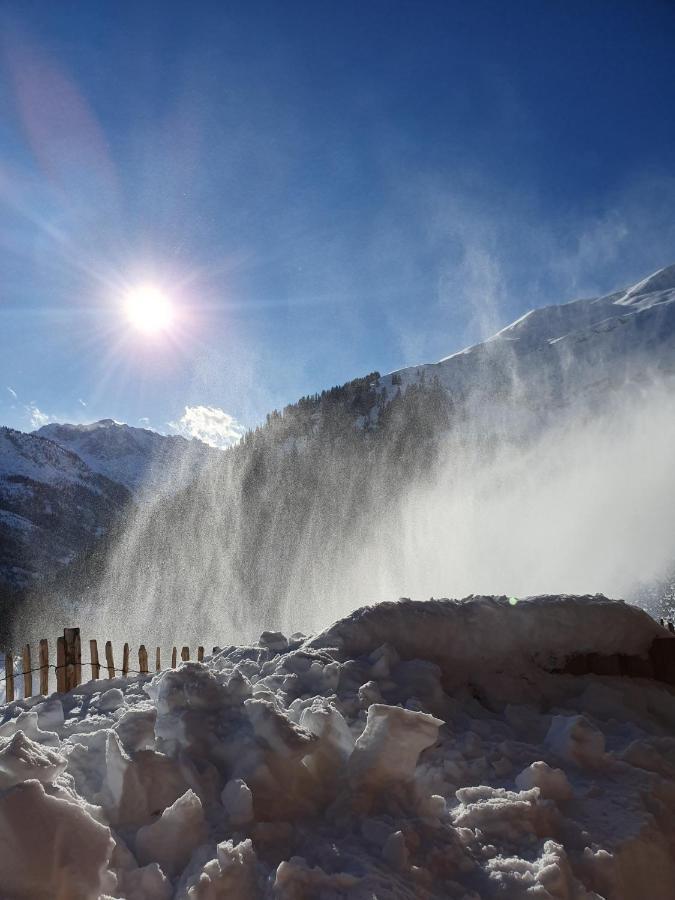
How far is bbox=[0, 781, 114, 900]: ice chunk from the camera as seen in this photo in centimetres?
140

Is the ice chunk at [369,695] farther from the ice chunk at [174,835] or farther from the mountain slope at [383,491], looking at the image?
the mountain slope at [383,491]

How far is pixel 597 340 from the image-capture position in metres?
73.5

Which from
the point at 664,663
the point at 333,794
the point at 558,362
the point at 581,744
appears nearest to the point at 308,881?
the point at 333,794

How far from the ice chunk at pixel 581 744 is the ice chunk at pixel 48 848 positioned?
209 cm

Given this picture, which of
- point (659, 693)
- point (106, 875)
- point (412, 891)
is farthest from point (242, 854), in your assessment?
point (659, 693)

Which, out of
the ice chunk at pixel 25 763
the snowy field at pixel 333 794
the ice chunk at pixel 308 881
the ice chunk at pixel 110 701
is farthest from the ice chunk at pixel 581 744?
the ice chunk at pixel 110 701

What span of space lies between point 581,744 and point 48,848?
2305 mm

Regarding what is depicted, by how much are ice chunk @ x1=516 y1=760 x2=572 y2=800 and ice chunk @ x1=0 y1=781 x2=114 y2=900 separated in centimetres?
164

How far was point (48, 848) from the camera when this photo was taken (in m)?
1.45

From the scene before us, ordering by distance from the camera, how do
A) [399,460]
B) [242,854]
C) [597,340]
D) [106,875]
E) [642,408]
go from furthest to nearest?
[597,340] < [399,460] < [642,408] < [242,854] < [106,875]

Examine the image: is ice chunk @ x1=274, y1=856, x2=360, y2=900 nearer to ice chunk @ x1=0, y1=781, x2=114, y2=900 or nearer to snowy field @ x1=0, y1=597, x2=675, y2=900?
snowy field @ x1=0, y1=597, x2=675, y2=900

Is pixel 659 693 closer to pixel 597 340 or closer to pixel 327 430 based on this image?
pixel 327 430

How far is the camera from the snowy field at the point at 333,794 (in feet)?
5.24

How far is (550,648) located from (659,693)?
788 millimetres
